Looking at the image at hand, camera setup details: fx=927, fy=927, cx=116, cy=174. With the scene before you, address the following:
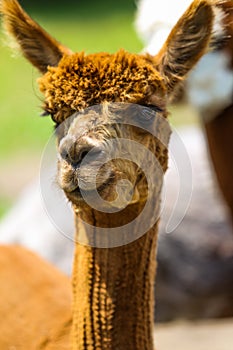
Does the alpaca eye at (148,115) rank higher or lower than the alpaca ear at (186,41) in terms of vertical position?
lower

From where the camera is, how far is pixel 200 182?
6.50 metres

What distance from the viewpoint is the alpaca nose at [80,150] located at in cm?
286

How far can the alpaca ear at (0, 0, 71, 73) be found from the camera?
340 cm

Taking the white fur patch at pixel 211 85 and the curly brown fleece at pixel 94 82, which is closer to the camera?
the curly brown fleece at pixel 94 82

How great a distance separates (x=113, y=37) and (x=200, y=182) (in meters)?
9.85

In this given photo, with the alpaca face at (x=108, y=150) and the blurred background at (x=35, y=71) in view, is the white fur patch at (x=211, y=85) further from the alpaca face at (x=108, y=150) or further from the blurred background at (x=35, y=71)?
the alpaca face at (x=108, y=150)

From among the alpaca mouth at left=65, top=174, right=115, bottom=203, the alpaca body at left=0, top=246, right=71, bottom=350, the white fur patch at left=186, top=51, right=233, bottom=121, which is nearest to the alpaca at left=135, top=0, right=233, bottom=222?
the white fur patch at left=186, top=51, right=233, bottom=121

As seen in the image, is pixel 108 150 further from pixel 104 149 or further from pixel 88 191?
pixel 88 191

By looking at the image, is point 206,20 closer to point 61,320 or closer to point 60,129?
point 60,129

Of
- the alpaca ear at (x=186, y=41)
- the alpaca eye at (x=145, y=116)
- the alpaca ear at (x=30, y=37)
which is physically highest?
the alpaca ear at (x=30, y=37)

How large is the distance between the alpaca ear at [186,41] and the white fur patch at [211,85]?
6.75 feet

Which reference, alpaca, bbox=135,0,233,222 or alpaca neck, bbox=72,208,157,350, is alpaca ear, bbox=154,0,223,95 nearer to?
alpaca neck, bbox=72,208,157,350

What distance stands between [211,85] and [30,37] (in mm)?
2309

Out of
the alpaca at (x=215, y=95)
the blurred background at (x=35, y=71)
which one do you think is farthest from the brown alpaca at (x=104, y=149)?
the alpaca at (x=215, y=95)
